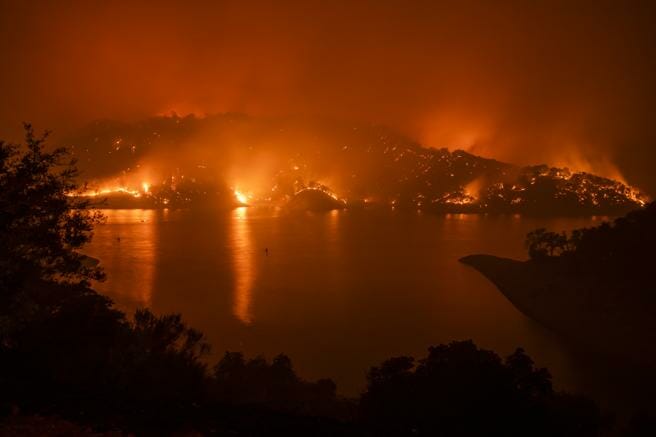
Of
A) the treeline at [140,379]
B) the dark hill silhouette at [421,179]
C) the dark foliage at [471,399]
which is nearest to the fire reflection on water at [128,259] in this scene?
the treeline at [140,379]

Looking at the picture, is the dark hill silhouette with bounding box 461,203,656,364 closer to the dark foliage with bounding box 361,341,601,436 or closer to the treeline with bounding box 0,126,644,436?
the treeline with bounding box 0,126,644,436

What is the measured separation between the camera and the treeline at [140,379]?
5.17 metres

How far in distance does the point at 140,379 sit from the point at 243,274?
32.4m

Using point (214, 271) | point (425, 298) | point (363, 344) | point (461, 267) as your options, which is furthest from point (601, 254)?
point (214, 271)

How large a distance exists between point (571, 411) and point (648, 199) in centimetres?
18471

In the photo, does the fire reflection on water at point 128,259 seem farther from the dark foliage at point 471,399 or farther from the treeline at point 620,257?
the treeline at point 620,257

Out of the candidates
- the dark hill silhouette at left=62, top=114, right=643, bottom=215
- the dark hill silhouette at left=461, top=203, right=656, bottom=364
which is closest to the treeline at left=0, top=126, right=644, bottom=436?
the dark hill silhouette at left=461, top=203, right=656, bottom=364

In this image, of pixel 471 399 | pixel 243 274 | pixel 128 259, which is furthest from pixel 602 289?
pixel 128 259

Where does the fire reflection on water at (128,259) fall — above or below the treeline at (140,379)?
below

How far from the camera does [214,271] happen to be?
4122 centimetres

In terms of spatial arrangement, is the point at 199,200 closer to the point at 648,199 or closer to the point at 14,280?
the point at 14,280

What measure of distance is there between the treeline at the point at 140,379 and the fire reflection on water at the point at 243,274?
15.0 metres

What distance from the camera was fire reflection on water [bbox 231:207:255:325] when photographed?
27891 mm

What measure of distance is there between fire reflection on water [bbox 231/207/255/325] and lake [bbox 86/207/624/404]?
0.10 metres
